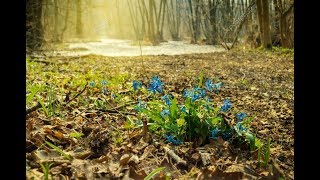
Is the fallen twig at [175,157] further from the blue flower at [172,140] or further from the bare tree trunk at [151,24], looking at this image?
the bare tree trunk at [151,24]

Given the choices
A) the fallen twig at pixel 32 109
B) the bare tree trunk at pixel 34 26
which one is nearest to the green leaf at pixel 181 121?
the fallen twig at pixel 32 109

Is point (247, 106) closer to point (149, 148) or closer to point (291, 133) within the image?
point (291, 133)

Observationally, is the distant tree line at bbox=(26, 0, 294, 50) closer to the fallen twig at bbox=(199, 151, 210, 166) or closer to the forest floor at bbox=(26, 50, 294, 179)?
the forest floor at bbox=(26, 50, 294, 179)

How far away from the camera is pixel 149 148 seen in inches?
84.9

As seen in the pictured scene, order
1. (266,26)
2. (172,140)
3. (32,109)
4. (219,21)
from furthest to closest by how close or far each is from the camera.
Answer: (219,21), (266,26), (32,109), (172,140)

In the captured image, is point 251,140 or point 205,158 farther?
point 251,140

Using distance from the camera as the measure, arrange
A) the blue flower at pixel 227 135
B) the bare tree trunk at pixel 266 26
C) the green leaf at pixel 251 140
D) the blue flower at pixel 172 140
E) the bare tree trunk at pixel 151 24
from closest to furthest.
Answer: the green leaf at pixel 251 140 → the blue flower at pixel 172 140 → the blue flower at pixel 227 135 → the bare tree trunk at pixel 266 26 → the bare tree trunk at pixel 151 24

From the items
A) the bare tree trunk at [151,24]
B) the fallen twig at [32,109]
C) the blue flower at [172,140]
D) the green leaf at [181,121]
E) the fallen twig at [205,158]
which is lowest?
the fallen twig at [205,158]

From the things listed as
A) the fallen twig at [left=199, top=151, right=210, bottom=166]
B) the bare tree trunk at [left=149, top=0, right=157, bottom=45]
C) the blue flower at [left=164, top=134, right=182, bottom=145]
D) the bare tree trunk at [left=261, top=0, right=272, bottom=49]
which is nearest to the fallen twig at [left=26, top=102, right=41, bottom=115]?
the blue flower at [left=164, top=134, right=182, bottom=145]

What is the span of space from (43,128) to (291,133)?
1.88m

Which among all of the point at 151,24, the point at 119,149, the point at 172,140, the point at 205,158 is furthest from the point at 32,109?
the point at 151,24

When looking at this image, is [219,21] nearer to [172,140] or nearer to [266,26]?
[266,26]

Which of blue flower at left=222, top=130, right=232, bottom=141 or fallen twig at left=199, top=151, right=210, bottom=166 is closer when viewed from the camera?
fallen twig at left=199, top=151, right=210, bottom=166
